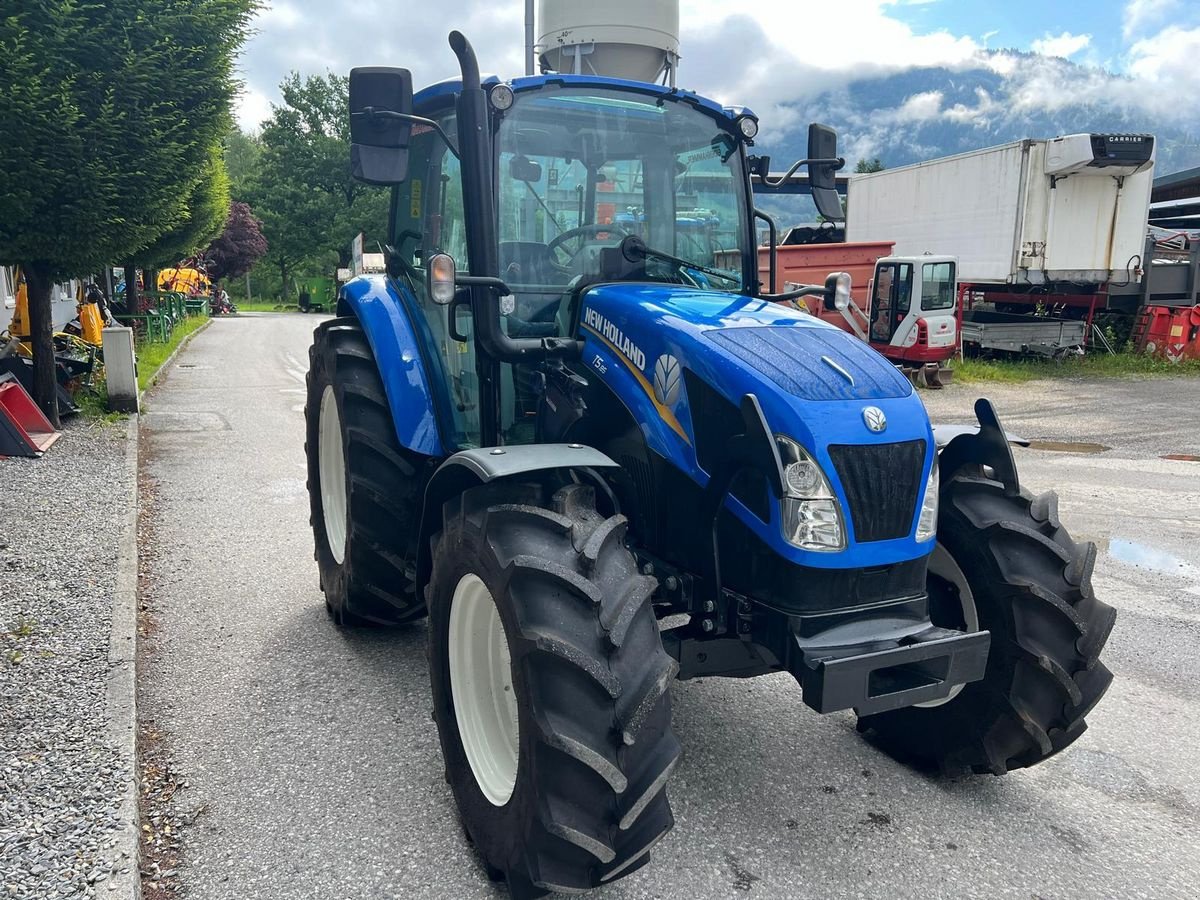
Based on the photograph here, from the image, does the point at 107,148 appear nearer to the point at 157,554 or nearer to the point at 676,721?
the point at 157,554

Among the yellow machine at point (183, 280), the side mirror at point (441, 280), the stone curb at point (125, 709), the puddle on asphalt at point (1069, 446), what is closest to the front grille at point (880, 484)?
the side mirror at point (441, 280)

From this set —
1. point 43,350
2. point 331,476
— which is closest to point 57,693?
point 331,476

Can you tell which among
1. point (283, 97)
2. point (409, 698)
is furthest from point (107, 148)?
point (283, 97)

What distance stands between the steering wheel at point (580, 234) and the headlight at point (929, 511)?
148cm

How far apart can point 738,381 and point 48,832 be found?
2495 millimetres

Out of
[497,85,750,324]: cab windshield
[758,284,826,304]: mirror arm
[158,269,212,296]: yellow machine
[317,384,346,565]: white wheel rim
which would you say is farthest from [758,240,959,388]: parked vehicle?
[158,269,212,296]: yellow machine

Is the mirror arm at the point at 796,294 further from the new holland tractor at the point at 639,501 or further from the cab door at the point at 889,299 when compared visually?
the cab door at the point at 889,299

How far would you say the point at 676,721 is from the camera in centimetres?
367

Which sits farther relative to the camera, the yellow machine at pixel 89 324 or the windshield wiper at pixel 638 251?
the yellow machine at pixel 89 324

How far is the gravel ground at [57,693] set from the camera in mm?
2695

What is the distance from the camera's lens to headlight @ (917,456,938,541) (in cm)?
275

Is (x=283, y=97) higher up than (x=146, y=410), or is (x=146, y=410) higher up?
(x=283, y=97)

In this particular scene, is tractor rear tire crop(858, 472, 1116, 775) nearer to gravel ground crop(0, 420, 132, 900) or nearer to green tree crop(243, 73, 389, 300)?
gravel ground crop(0, 420, 132, 900)

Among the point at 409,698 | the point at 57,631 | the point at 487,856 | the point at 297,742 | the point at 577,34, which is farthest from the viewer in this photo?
the point at 577,34
